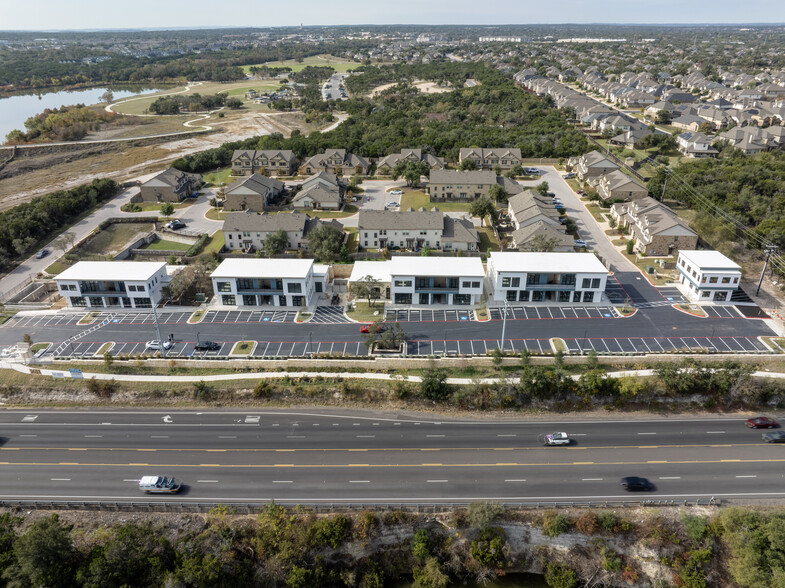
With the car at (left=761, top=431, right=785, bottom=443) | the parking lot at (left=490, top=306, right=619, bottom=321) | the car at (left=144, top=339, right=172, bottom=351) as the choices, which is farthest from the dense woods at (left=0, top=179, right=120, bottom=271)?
the car at (left=761, top=431, right=785, bottom=443)

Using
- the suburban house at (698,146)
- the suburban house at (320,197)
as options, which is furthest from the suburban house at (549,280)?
the suburban house at (698,146)

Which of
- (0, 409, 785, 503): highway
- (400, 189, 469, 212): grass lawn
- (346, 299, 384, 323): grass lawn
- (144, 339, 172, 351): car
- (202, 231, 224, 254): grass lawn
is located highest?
(400, 189, 469, 212): grass lawn

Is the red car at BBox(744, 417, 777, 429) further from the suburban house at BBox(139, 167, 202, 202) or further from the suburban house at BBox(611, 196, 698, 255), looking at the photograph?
the suburban house at BBox(139, 167, 202, 202)

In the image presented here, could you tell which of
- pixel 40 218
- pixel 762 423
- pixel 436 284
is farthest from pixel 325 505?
pixel 40 218

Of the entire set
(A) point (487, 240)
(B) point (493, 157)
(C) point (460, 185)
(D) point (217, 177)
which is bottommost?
(A) point (487, 240)

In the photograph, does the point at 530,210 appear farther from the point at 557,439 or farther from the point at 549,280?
the point at 557,439

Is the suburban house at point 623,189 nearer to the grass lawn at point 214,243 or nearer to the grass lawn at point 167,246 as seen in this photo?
the grass lawn at point 214,243
